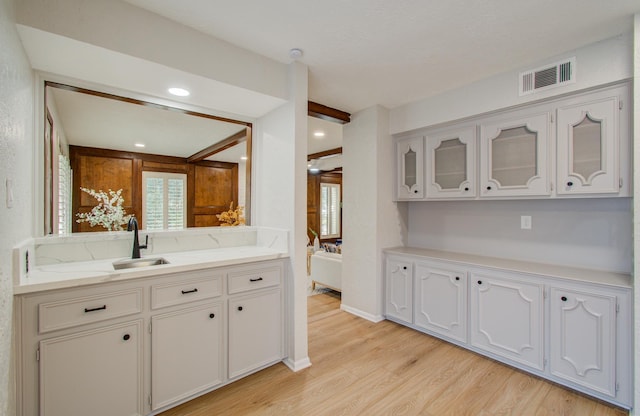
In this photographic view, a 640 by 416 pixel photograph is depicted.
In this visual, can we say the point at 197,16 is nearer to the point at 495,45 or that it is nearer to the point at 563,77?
the point at 495,45

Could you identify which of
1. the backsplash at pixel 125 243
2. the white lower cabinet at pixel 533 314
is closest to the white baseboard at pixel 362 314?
the white lower cabinet at pixel 533 314

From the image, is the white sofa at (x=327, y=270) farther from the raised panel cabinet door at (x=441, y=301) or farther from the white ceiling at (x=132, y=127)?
the white ceiling at (x=132, y=127)

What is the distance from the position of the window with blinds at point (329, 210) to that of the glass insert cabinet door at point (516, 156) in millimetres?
5940

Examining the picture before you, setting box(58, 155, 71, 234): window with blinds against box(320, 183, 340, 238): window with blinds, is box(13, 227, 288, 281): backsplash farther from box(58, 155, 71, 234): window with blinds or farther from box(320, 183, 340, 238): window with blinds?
box(320, 183, 340, 238): window with blinds

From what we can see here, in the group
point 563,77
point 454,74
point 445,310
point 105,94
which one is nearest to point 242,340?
point 445,310

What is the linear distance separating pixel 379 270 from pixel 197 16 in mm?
2809

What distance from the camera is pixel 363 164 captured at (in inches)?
135

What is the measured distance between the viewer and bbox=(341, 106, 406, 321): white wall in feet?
10.8

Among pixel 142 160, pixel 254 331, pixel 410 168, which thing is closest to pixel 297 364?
pixel 254 331

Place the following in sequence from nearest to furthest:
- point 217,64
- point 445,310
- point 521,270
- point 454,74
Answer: point 217,64 → point 521,270 → point 454,74 → point 445,310

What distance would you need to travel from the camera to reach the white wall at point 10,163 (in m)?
1.22

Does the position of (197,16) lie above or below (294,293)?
above

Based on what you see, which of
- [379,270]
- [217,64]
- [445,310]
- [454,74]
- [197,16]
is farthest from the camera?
[379,270]

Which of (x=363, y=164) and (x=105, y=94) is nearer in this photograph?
(x=105, y=94)
